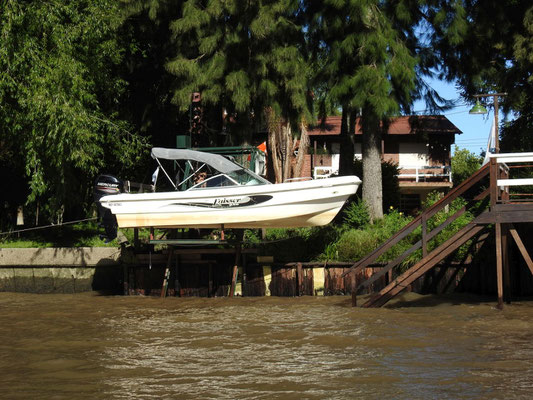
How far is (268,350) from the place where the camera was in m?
11.8

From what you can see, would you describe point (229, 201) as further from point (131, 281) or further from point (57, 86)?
point (57, 86)

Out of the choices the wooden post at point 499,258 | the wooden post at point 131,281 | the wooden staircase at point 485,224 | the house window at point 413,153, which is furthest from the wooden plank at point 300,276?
the house window at point 413,153

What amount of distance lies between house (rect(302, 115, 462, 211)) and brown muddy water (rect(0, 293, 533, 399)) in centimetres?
2142

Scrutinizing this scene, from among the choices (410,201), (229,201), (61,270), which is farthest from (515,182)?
(410,201)

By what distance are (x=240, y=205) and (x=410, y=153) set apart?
2425cm

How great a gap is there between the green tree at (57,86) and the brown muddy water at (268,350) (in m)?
4.62

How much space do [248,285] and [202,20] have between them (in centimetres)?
799

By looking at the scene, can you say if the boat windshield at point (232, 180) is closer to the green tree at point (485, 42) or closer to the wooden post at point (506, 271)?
the wooden post at point (506, 271)

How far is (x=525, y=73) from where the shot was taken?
2330cm

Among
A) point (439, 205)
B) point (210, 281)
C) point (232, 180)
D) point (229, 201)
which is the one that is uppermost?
point (232, 180)

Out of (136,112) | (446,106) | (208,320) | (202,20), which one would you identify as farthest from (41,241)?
(446,106)

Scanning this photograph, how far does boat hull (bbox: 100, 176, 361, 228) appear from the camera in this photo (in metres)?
17.0

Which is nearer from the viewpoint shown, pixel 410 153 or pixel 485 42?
pixel 485 42

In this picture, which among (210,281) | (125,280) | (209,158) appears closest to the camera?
(209,158)
